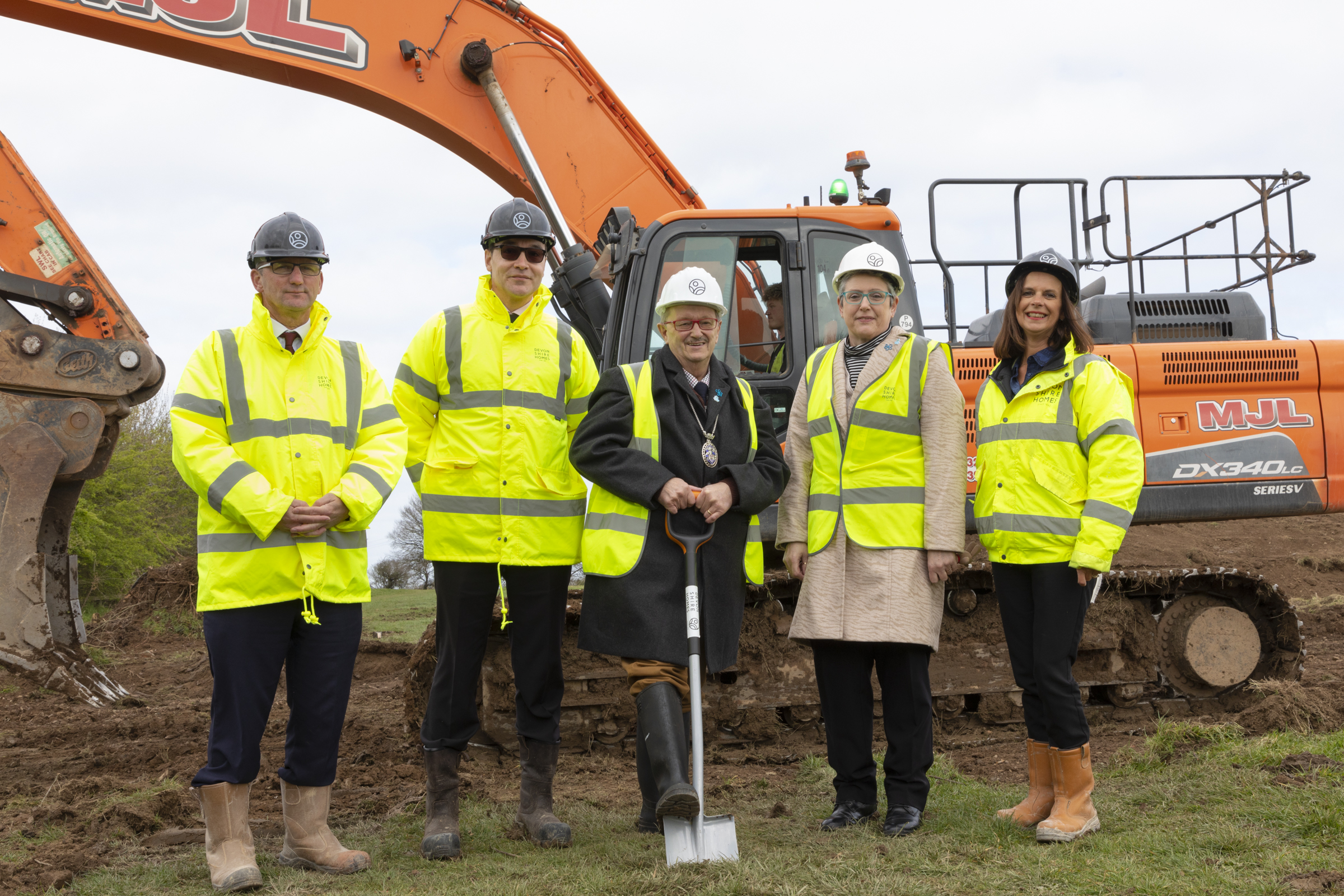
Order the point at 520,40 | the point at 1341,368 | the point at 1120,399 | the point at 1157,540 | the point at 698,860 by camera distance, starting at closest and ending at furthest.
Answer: the point at 698,860 < the point at 1120,399 < the point at 1341,368 < the point at 520,40 < the point at 1157,540

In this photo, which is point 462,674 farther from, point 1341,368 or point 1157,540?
point 1157,540

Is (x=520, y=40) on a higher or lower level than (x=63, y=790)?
higher

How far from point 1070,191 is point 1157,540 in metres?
9.30

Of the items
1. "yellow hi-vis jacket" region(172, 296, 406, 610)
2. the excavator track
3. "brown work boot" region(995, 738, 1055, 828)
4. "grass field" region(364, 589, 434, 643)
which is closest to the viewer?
"yellow hi-vis jacket" region(172, 296, 406, 610)

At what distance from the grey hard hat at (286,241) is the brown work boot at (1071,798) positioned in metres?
3.15

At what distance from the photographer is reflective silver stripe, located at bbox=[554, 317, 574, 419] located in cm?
400

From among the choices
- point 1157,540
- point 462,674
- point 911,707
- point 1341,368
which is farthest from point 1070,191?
point 1157,540

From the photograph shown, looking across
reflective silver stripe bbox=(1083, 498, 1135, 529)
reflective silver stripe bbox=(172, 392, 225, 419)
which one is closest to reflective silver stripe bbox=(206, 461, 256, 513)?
reflective silver stripe bbox=(172, 392, 225, 419)

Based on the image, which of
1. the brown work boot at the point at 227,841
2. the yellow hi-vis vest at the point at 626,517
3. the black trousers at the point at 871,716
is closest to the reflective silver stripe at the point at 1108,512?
the black trousers at the point at 871,716

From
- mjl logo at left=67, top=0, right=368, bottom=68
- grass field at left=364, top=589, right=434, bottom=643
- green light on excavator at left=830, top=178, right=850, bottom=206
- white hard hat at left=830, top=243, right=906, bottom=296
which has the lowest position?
→ grass field at left=364, top=589, right=434, bottom=643

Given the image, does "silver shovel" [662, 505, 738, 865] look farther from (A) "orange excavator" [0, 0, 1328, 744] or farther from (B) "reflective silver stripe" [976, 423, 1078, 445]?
(A) "orange excavator" [0, 0, 1328, 744]

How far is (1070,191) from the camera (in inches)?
232

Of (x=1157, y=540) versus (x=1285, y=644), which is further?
(x=1157, y=540)

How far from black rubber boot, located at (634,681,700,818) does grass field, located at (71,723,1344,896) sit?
0.19 m
